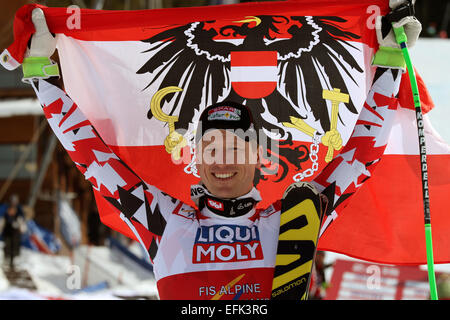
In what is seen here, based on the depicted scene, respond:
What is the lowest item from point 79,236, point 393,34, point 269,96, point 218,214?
point 79,236

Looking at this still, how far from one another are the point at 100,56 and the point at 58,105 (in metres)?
0.65

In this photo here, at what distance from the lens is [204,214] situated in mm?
2355

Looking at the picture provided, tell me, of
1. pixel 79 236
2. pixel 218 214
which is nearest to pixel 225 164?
pixel 218 214

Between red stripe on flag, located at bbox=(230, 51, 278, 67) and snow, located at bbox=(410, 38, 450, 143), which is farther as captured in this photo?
snow, located at bbox=(410, 38, 450, 143)

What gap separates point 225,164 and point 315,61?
1.10m

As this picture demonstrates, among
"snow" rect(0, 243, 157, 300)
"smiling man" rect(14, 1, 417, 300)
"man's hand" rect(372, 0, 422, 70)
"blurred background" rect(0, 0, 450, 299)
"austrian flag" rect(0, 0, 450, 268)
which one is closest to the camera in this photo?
"smiling man" rect(14, 1, 417, 300)

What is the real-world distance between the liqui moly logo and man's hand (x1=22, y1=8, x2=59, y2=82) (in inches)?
38.1

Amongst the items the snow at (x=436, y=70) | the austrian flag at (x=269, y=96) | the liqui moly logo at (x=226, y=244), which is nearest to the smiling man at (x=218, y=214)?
the liqui moly logo at (x=226, y=244)

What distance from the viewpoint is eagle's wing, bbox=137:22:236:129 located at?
3166mm

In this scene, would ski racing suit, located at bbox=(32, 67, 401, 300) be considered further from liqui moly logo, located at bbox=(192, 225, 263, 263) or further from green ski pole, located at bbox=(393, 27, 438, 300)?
green ski pole, located at bbox=(393, 27, 438, 300)

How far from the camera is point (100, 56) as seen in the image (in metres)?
3.15

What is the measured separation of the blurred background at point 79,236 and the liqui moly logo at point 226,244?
3.36ft

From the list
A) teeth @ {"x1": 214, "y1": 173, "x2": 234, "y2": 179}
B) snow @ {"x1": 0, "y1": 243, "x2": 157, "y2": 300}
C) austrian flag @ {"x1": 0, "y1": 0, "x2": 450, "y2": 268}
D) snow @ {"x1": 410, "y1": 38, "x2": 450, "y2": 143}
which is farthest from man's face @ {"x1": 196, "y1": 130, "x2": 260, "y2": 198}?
snow @ {"x1": 0, "y1": 243, "x2": 157, "y2": 300}

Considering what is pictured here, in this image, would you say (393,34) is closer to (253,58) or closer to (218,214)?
(253,58)
